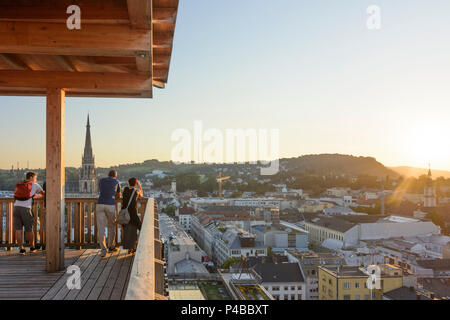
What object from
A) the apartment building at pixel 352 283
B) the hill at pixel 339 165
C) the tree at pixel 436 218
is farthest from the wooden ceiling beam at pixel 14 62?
the hill at pixel 339 165

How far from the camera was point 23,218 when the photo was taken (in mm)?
6059

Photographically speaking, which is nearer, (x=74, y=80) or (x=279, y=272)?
(x=74, y=80)

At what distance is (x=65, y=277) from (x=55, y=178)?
1226 millimetres

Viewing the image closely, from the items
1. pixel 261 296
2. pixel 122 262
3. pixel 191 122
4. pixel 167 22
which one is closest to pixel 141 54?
pixel 167 22

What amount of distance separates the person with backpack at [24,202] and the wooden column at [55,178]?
3.65ft

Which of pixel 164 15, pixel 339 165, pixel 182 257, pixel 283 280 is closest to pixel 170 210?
pixel 182 257

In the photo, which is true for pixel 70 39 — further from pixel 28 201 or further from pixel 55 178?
pixel 28 201

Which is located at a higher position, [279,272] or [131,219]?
[131,219]

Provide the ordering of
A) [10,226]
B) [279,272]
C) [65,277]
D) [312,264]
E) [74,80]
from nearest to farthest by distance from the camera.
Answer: [65,277], [74,80], [10,226], [279,272], [312,264]

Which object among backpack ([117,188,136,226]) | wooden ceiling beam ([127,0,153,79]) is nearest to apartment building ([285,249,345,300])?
backpack ([117,188,136,226])

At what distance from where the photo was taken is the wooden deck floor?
425 cm

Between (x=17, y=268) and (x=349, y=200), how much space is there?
384ft

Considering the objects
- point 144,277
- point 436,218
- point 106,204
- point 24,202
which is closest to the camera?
point 144,277

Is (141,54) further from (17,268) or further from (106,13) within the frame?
(17,268)
